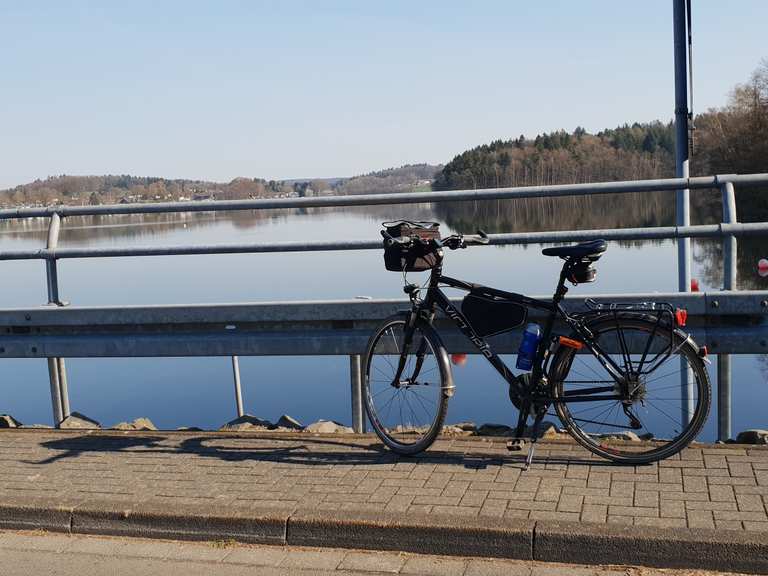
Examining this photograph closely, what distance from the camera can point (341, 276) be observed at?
739cm

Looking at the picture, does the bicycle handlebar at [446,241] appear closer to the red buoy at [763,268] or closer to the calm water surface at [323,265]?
the calm water surface at [323,265]

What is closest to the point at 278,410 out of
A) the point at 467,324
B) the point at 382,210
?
the point at 382,210

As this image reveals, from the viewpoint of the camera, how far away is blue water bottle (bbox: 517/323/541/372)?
17.6ft

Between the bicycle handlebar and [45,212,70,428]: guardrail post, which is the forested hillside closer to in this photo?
the bicycle handlebar

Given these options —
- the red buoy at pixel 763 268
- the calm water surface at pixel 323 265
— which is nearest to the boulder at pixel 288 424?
the calm water surface at pixel 323 265

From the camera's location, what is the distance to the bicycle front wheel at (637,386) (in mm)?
5125

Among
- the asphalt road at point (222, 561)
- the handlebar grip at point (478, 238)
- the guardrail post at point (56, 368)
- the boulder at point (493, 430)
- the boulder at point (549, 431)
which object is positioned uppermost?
the handlebar grip at point (478, 238)

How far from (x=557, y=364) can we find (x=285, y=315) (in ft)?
6.29

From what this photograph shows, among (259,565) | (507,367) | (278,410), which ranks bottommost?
(278,410)

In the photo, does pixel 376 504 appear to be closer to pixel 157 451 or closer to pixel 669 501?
pixel 669 501

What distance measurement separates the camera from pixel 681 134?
23.8 feet

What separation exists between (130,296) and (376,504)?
3629 millimetres

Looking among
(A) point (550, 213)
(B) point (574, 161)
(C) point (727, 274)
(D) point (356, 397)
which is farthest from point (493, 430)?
(B) point (574, 161)

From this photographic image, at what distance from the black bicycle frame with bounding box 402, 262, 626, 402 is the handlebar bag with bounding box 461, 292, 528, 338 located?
0.9 inches
